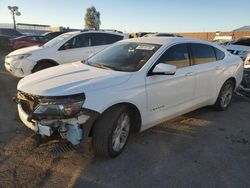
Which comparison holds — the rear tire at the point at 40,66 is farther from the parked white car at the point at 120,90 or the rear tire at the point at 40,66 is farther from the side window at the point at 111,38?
the parked white car at the point at 120,90

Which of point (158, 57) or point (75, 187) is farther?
point (158, 57)

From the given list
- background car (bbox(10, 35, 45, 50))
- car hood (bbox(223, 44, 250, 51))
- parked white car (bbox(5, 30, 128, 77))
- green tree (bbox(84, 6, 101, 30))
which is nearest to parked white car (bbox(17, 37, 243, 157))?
parked white car (bbox(5, 30, 128, 77))

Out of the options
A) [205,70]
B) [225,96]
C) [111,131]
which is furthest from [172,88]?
[225,96]

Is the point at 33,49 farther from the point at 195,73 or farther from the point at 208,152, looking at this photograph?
the point at 208,152

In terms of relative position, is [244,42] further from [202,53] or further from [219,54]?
[202,53]

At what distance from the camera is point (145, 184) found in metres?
3.42

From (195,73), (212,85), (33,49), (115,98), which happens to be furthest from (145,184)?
(33,49)

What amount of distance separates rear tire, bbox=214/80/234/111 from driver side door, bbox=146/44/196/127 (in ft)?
4.06

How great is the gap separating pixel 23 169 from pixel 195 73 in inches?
125

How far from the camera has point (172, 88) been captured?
468 centimetres

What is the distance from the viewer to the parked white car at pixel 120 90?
3.53 m

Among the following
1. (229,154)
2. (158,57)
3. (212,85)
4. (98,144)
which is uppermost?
(158,57)

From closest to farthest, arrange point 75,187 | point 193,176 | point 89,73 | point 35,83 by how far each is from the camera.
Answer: point 75,187, point 193,176, point 35,83, point 89,73

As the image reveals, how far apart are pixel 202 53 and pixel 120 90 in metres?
2.32
